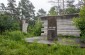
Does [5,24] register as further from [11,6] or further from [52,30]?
[11,6]

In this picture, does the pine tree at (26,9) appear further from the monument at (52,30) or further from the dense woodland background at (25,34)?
the monument at (52,30)

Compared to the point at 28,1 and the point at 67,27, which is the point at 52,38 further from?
the point at 28,1

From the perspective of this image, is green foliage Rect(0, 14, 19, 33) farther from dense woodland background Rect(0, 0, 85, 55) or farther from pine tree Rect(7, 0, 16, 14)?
pine tree Rect(7, 0, 16, 14)

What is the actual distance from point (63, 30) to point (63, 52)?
7.34m

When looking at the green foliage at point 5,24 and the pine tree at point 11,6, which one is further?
the pine tree at point 11,6

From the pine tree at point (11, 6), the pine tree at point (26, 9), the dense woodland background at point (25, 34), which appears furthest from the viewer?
the pine tree at point (26, 9)

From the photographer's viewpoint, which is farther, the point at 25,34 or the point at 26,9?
the point at 26,9

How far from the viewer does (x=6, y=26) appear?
17375 mm

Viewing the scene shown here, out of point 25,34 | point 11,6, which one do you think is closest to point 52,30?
point 25,34

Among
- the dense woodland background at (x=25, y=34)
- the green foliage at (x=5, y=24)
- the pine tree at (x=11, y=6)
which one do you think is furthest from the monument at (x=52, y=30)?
the pine tree at (x=11, y=6)

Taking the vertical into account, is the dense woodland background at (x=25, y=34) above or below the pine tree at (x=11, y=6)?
below

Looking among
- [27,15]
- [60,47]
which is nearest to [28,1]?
[27,15]

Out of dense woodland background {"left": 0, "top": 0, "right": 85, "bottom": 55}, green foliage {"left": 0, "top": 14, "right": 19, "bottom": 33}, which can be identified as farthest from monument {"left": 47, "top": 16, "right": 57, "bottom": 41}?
green foliage {"left": 0, "top": 14, "right": 19, "bottom": 33}

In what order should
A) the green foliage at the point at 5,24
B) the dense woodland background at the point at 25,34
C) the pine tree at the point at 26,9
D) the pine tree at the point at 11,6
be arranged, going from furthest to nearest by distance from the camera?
the pine tree at the point at 26,9
the pine tree at the point at 11,6
the green foliage at the point at 5,24
the dense woodland background at the point at 25,34
